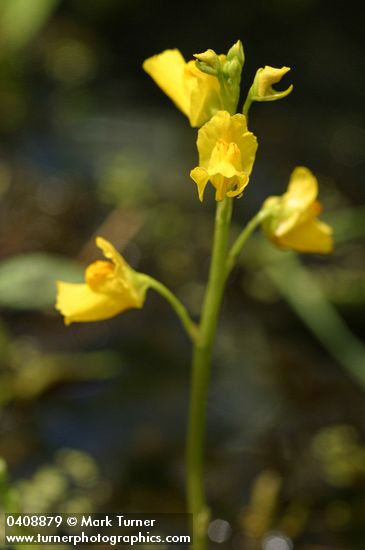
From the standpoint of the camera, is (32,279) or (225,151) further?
(32,279)

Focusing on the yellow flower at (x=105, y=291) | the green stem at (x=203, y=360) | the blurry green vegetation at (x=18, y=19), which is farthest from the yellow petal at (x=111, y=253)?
the blurry green vegetation at (x=18, y=19)

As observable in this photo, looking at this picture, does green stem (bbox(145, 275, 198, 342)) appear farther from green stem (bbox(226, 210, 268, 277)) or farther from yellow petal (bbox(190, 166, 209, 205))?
yellow petal (bbox(190, 166, 209, 205))

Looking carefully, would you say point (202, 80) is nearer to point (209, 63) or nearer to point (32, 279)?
point (209, 63)

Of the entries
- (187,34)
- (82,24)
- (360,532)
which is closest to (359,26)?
(187,34)

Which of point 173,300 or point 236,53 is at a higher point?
point 236,53

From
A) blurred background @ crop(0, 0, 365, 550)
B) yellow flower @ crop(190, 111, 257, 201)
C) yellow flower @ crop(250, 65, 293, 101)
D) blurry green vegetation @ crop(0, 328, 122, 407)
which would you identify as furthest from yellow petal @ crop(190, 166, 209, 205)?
blurry green vegetation @ crop(0, 328, 122, 407)

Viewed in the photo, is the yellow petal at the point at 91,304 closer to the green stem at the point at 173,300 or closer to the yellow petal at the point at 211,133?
the green stem at the point at 173,300

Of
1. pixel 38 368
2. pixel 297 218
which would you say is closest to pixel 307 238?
pixel 297 218
